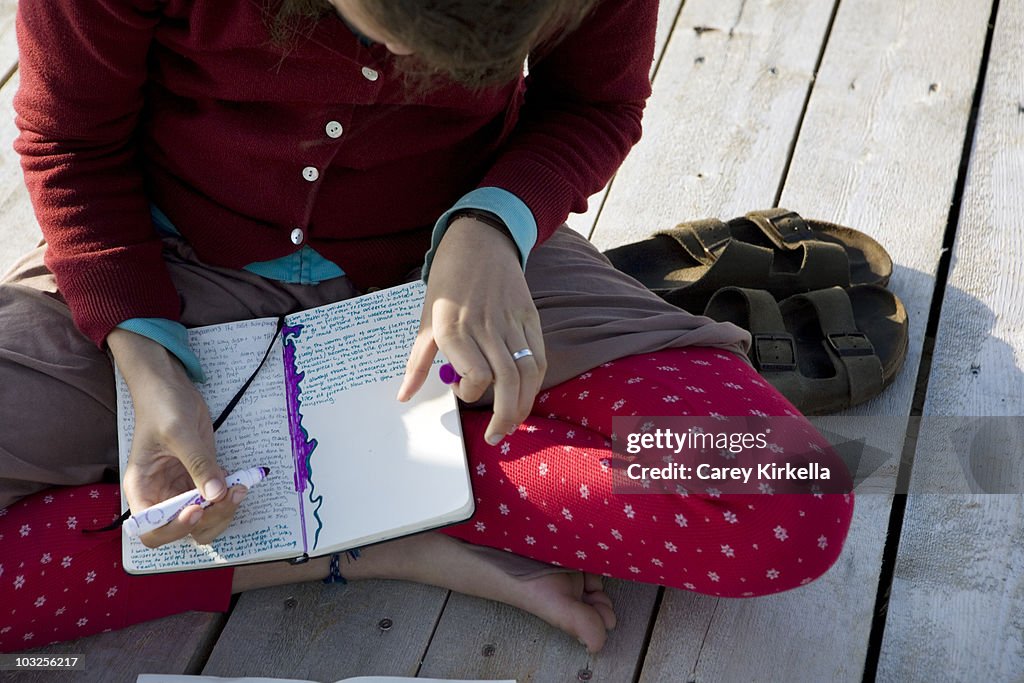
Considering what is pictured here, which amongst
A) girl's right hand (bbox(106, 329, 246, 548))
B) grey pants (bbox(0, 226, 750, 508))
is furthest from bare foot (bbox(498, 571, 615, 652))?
girl's right hand (bbox(106, 329, 246, 548))

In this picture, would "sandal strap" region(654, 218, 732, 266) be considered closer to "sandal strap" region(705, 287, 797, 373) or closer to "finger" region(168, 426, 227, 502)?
"sandal strap" region(705, 287, 797, 373)

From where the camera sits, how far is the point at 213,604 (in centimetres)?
109

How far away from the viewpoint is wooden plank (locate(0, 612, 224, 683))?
41.4 inches

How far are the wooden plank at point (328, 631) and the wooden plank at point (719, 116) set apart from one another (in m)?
0.63

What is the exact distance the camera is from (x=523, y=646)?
1.07m

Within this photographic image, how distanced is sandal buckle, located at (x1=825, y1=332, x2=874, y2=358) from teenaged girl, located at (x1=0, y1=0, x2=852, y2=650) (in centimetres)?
23

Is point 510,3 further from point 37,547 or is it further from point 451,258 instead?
point 37,547

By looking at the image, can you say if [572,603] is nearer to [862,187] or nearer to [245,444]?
[245,444]

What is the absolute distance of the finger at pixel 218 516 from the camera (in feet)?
3.10

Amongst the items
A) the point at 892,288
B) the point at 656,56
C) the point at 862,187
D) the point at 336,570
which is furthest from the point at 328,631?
the point at 656,56

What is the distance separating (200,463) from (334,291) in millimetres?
271

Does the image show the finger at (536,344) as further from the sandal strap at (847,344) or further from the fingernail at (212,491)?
the sandal strap at (847,344)

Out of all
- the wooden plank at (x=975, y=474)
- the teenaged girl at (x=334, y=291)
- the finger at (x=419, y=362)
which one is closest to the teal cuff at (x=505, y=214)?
the teenaged girl at (x=334, y=291)

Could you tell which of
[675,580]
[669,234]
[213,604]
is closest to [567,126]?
[669,234]
